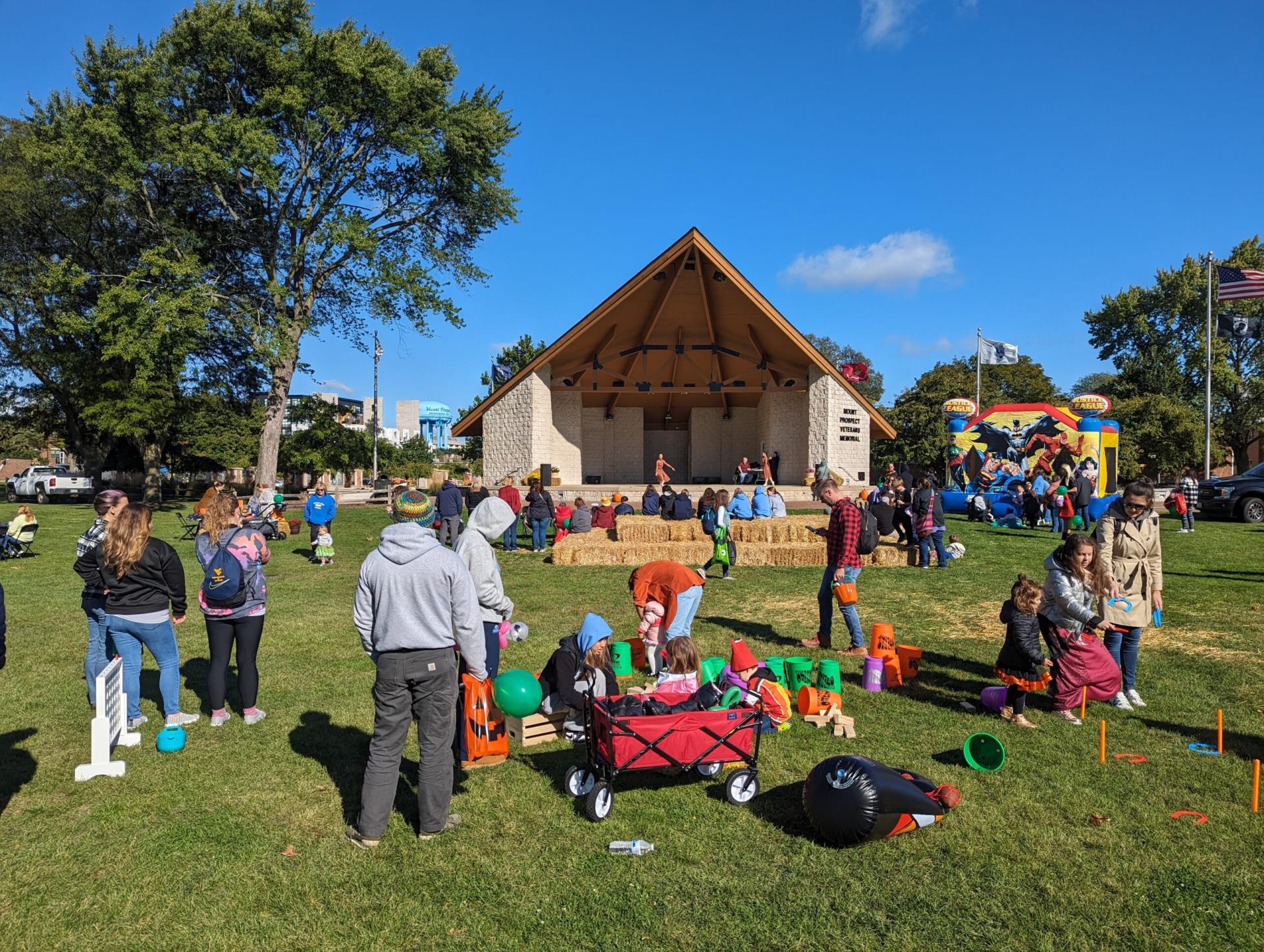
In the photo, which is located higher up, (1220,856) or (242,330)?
(242,330)

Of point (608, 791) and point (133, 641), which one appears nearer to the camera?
point (608, 791)

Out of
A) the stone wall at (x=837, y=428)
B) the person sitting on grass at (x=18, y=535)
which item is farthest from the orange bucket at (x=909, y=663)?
the stone wall at (x=837, y=428)

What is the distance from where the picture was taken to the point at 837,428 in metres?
29.7

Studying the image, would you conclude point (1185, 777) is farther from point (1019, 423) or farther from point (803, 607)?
point (1019, 423)

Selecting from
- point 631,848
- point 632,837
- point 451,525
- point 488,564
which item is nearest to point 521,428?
point 451,525

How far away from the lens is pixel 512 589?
492 inches

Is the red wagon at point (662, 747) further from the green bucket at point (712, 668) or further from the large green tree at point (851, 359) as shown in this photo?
the large green tree at point (851, 359)

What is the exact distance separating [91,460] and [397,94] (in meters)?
21.2

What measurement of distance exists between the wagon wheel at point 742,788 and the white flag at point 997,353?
35.2 meters

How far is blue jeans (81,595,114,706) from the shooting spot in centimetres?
568

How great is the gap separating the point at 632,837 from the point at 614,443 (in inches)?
1305

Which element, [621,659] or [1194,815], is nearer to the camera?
[1194,815]

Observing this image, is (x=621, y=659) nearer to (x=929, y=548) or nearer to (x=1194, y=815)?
(x=1194, y=815)

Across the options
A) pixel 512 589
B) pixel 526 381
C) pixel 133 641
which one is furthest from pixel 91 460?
pixel 133 641
